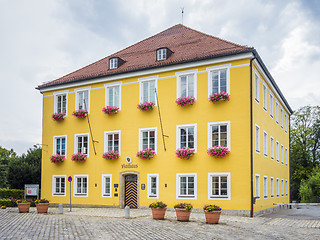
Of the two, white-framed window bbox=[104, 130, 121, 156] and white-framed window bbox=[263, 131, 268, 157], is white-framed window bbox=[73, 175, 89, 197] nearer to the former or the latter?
white-framed window bbox=[104, 130, 121, 156]

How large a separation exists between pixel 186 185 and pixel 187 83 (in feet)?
20.4

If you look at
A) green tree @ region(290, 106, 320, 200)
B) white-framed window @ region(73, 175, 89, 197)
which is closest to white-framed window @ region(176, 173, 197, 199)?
white-framed window @ region(73, 175, 89, 197)

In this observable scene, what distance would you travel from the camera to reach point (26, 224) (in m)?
16.8

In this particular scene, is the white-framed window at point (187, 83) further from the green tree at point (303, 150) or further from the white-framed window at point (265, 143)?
the green tree at point (303, 150)

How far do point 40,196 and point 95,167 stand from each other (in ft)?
21.5

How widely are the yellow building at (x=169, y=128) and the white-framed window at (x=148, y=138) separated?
0.06m

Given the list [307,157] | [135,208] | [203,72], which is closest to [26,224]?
[135,208]

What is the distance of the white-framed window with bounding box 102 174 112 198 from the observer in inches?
1065

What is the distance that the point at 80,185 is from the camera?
28.6 metres

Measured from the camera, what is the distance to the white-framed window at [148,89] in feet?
85.7

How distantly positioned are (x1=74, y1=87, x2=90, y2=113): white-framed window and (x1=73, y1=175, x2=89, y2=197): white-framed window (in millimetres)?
4852

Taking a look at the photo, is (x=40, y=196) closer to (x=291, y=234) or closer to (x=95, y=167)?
(x=95, y=167)

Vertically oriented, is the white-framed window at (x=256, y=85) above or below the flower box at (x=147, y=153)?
above

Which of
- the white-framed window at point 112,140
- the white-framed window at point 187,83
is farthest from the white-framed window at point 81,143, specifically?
the white-framed window at point 187,83
